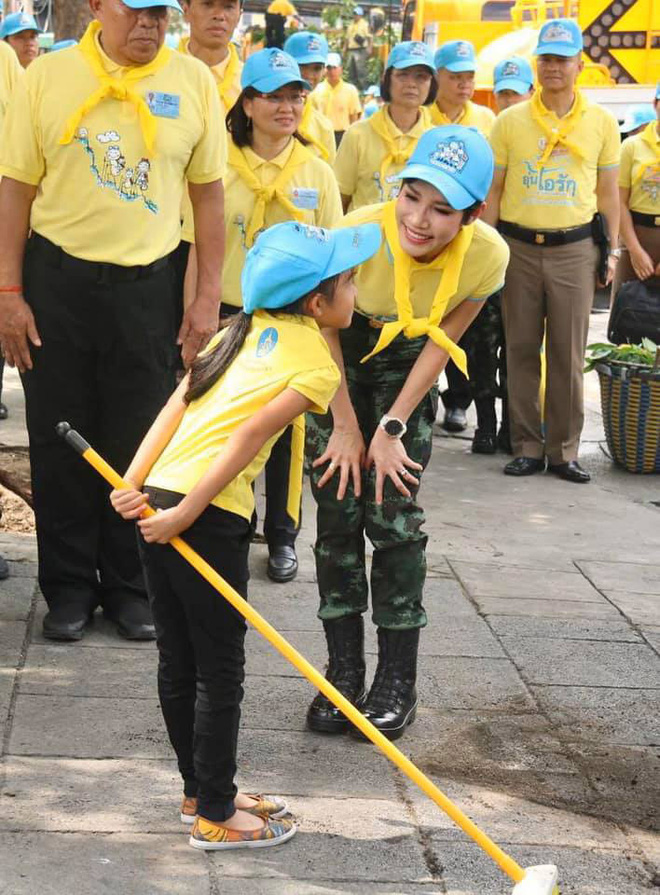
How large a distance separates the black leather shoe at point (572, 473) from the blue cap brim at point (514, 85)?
10.2ft

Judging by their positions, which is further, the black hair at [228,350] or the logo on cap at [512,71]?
the logo on cap at [512,71]

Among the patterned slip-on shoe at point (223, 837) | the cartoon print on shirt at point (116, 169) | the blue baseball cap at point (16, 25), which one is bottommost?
the patterned slip-on shoe at point (223, 837)

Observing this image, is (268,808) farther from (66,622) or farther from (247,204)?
(247,204)

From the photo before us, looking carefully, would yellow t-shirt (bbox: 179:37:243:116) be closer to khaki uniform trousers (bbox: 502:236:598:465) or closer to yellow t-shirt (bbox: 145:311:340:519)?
khaki uniform trousers (bbox: 502:236:598:465)

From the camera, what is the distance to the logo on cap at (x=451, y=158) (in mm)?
4074

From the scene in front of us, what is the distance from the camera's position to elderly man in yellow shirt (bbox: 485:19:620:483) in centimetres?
798

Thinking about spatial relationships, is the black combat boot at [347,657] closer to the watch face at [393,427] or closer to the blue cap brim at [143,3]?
the watch face at [393,427]

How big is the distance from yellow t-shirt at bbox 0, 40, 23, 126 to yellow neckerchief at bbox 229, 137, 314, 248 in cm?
92

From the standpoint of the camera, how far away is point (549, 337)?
8250 mm

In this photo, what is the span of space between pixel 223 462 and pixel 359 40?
28.5m

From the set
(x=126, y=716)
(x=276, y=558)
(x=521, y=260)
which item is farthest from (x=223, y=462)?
(x=521, y=260)

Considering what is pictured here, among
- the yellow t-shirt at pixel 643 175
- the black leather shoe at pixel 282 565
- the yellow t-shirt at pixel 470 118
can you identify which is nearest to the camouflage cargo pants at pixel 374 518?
the black leather shoe at pixel 282 565

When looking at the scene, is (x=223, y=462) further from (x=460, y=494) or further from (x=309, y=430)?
(x=460, y=494)

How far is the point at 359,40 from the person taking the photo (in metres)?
30.6
